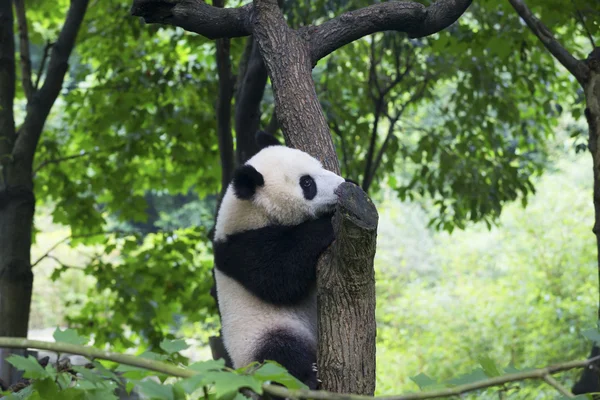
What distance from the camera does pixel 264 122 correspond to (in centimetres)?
707

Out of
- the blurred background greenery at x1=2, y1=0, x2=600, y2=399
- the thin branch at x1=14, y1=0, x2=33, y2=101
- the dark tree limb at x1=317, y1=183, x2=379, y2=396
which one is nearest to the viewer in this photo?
the dark tree limb at x1=317, y1=183, x2=379, y2=396

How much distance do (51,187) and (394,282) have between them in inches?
396

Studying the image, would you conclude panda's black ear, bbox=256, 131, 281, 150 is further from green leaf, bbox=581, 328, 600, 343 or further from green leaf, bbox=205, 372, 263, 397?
green leaf, bbox=205, 372, 263, 397

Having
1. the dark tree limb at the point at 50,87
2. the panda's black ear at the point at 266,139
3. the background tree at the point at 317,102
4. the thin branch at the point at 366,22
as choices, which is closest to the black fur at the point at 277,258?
the background tree at the point at 317,102

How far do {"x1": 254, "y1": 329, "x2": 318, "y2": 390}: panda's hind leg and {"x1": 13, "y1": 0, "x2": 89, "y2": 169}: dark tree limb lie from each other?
331cm

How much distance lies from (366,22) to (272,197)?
93cm

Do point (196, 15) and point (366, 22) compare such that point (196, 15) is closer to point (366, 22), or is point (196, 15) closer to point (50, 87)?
point (366, 22)

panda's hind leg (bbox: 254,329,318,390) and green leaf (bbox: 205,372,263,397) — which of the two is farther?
panda's hind leg (bbox: 254,329,318,390)

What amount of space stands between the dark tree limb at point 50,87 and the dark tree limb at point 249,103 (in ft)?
5.38

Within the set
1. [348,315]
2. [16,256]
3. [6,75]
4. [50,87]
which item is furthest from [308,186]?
[6,75]

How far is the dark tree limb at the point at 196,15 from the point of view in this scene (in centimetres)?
312

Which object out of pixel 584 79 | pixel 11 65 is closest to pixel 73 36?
pixel 11 65

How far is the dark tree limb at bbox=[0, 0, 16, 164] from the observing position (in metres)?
5.49

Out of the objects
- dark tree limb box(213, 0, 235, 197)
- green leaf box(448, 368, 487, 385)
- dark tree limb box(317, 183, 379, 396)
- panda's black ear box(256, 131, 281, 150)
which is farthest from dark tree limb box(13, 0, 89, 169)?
green leaf box(448, 368, 487, 385)
